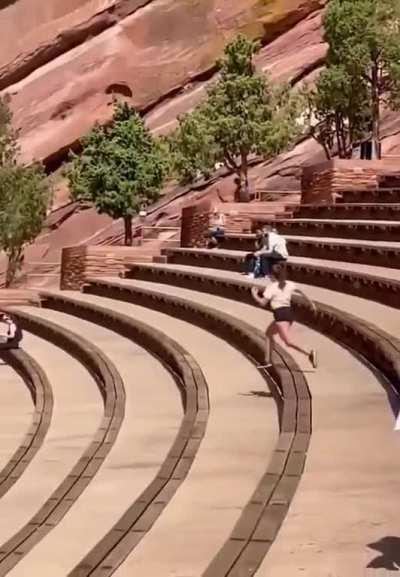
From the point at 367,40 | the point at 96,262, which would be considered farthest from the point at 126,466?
the point at 367,40

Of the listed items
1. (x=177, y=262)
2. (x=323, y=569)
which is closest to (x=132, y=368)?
(x=323, y=569)

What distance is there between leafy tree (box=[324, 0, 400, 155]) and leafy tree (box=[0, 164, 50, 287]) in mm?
9125

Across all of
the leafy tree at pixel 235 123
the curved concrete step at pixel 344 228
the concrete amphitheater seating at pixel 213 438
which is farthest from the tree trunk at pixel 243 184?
the concrete amphitheater seating at pixel 213 438

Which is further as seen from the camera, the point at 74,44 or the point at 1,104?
the point at 74,44

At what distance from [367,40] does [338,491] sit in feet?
72.6

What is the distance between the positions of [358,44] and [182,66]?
45.8ft

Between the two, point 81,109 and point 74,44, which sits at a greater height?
point 74,44

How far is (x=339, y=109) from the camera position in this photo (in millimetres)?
27812

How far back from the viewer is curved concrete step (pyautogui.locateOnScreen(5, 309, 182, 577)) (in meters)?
5.89

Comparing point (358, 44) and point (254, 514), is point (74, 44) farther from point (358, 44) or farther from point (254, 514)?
point (254, 514)

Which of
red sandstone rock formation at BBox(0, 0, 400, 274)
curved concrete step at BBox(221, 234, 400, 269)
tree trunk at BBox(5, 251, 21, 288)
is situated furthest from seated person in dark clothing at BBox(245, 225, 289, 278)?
red sandstone rock formation at BBox(0, 0, 400, 274)

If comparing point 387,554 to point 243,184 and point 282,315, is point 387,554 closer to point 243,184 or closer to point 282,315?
point 282,315

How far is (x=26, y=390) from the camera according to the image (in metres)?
13.5

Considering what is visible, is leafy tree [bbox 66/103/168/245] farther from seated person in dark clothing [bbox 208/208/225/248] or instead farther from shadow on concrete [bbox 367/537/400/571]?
shadow on concrete [bbox 367/537/400/571]
